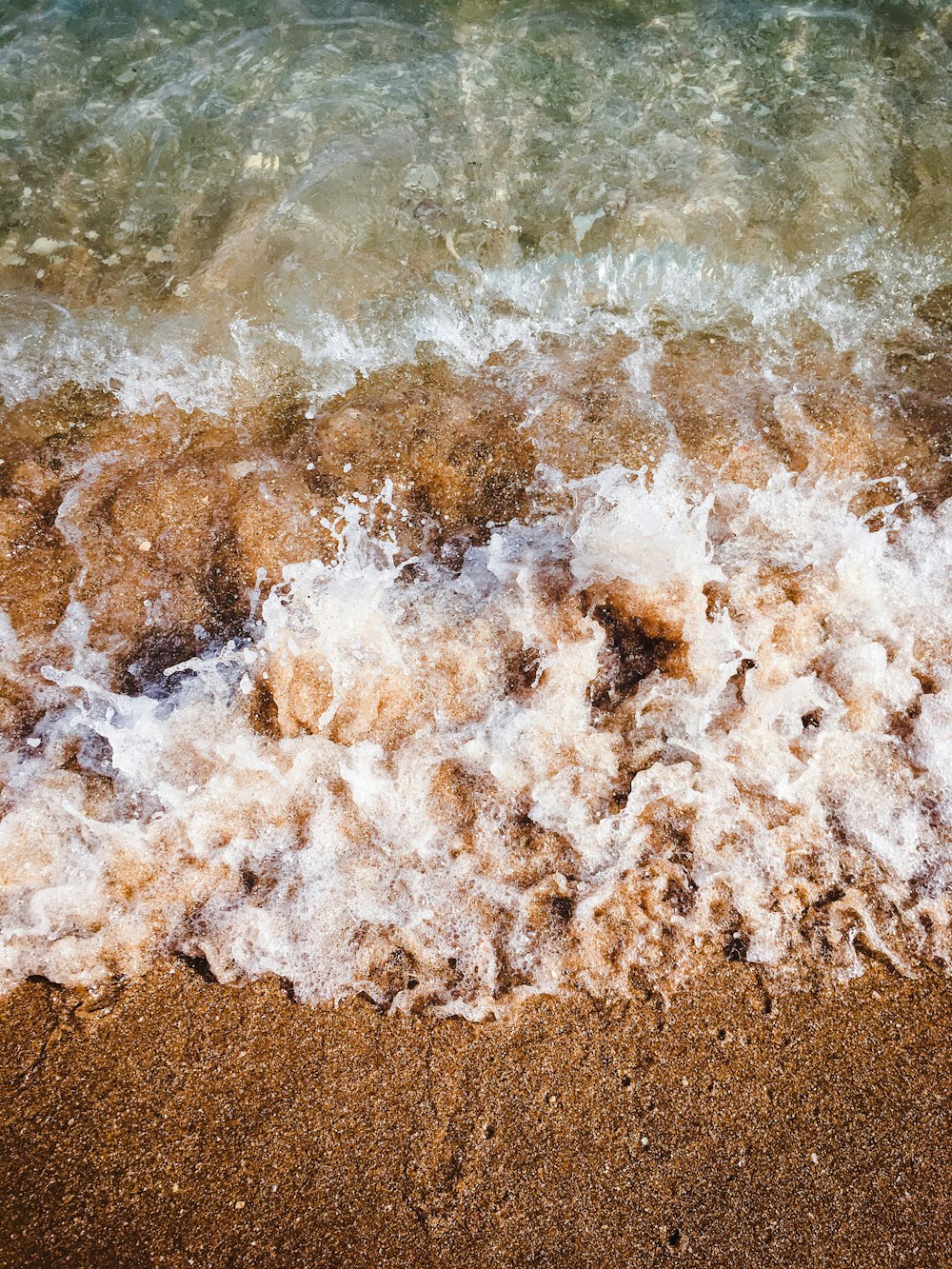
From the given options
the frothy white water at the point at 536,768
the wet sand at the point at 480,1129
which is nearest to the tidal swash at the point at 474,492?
the frothy white water at the point at 536,768

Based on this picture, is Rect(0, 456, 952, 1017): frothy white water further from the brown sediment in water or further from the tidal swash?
the brown sediment in water

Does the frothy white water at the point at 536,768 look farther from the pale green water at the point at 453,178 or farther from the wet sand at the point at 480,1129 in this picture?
the pale green water at the point at 453,178

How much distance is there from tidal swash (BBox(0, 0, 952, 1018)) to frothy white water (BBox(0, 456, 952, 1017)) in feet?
0.05

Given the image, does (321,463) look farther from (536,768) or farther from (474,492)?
(536,768)

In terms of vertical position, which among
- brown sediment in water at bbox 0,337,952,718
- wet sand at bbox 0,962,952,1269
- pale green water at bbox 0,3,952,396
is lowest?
wet sand at bbox 0,962,952,1269

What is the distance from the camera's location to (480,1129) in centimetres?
202

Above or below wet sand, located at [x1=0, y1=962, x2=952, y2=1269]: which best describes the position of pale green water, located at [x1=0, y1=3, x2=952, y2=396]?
above

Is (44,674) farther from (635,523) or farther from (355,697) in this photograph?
(635,523)

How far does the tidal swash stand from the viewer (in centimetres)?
240

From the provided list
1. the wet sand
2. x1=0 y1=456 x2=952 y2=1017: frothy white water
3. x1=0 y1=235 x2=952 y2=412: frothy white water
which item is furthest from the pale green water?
the wet sand

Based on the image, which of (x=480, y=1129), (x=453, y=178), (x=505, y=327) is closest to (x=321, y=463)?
(x=505, y=327)

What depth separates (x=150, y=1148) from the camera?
1991mm

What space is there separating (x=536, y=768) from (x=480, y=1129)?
105 centimetres

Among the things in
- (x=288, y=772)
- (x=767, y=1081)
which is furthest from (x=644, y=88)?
(x=767, y=1081)
